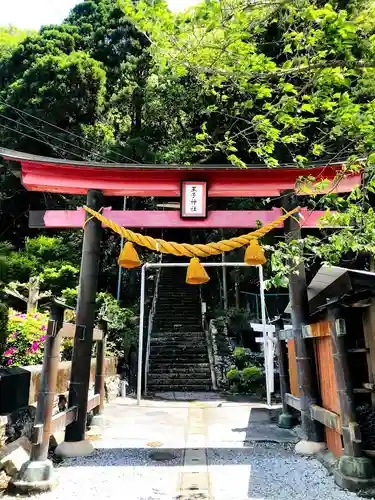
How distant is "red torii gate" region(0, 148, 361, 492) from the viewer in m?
5.92

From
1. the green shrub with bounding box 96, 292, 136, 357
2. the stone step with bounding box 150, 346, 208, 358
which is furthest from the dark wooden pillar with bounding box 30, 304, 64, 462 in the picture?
the stone step with bounding box 150, 346, 208, 358

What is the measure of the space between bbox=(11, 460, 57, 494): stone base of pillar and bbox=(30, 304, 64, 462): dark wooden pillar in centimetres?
10

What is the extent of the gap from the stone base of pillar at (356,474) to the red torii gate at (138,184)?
3509mm

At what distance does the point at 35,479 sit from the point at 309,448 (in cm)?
336

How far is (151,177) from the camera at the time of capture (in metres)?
6.20

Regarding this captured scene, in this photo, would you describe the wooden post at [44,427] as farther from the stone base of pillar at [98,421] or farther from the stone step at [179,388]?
the stone step at [179,388]

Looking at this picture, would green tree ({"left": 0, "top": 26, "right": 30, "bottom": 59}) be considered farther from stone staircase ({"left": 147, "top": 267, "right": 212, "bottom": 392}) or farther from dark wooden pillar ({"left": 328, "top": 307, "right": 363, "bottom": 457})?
dark wooden pillar ({"left": 328, "top": 307, "right": 363, "bottom": 457})

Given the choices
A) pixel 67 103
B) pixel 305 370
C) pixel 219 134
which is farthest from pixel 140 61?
pixel 305 370

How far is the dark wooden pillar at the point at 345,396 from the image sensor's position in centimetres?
371

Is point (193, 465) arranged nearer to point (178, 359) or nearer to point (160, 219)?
point (160, 219)

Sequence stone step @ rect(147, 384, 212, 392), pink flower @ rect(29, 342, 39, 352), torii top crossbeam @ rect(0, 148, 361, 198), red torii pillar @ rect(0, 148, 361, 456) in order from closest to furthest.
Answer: red torii pillar @ rect(0, 148, 361, 456)
torii top crossbeam @ rect(0, 148, 361, 198)
pink flower @ rect(29, 342, 39, 352)
stone step @ rect(147, 384, 212, 392)

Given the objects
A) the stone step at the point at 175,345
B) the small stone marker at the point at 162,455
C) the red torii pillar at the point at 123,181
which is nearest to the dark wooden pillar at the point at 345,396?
the small stone marker at the point at 162,455

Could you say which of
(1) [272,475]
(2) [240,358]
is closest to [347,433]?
(1) [272,475]

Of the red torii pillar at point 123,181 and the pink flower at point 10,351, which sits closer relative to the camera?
the red torii pillar at point 123,181
